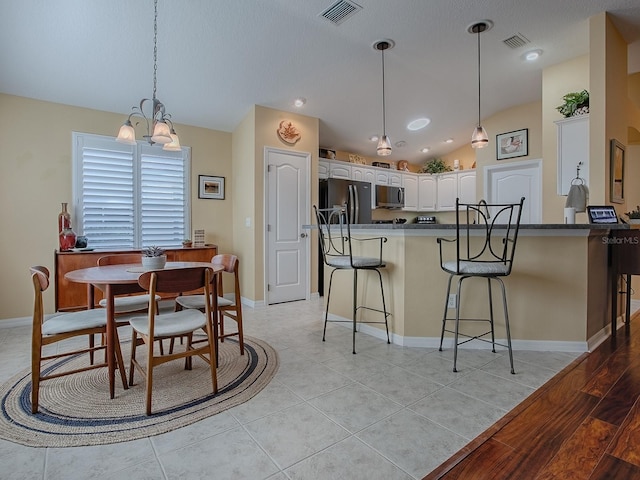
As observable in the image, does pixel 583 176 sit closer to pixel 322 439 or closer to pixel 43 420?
pixel 322 439

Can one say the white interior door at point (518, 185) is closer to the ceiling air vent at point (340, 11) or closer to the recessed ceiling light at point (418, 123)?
the recessed ceiling light at point (418, 123)

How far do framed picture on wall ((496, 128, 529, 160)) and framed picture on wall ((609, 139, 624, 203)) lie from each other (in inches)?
69.3

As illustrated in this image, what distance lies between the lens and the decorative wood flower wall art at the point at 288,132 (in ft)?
15.4

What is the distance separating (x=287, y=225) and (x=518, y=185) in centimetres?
361

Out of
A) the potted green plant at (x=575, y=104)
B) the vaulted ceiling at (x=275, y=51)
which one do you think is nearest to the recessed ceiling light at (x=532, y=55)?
the vaulted ceiling at (x=275, y=51)

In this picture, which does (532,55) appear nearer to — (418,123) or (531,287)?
(418,123)

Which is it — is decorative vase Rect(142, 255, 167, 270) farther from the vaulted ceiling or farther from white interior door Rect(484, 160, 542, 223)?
white interior door Rect(484, 160, 542, 223)

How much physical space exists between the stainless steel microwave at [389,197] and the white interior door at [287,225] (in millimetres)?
1858

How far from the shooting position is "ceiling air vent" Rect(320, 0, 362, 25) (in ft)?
9.89

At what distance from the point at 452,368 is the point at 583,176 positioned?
2581 mm

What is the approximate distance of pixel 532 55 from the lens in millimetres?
3836

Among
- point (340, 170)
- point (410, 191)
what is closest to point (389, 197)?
point (410, 191)

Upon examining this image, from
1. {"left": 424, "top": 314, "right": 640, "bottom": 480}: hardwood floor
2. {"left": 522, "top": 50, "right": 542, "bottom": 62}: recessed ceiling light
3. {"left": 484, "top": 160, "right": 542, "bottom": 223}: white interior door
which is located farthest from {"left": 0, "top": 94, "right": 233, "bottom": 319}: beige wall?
{"left": 484, "top": 160, "right": 542, "bottom": 223}: white interior door

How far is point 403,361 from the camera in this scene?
8.53 feet
